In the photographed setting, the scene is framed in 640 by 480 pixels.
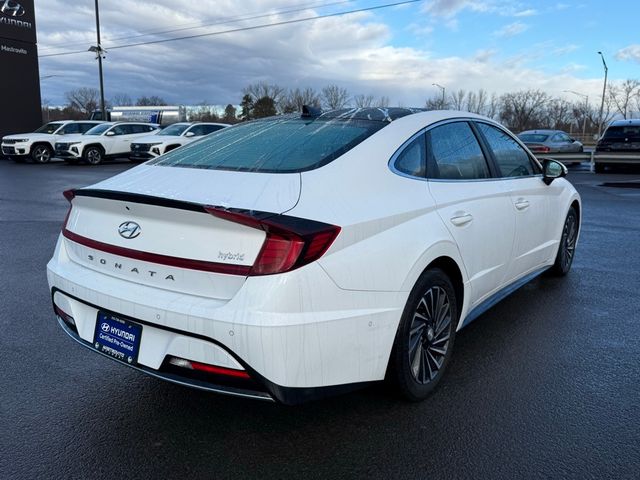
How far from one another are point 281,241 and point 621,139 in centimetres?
1908

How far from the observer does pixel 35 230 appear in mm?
8117

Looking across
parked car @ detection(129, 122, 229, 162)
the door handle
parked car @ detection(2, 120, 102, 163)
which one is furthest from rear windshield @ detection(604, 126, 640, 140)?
parked car @ detection(2, 120, 102, 163)

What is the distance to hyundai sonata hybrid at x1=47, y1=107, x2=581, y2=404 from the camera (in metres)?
2.35

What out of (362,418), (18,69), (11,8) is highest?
(11,8)

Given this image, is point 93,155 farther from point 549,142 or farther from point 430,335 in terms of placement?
point 430,335

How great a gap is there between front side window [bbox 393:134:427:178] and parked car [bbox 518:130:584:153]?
63.0 feet

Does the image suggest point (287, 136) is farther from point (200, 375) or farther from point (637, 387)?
point (637, 387)

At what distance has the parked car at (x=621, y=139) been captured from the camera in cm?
1795

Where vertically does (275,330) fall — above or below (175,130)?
below

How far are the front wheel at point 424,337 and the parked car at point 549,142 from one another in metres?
19.4

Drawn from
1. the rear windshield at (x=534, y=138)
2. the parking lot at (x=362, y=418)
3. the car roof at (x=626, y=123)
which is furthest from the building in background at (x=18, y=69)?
the parking lot at (x=362, y=418)

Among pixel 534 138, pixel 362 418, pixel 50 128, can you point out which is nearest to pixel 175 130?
pixel 50 128

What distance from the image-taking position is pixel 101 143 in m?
22.7

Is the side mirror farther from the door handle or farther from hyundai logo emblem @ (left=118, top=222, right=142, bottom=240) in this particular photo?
hyundai logo emblem @ (left=118, top=222, right=142, bottom=240)
